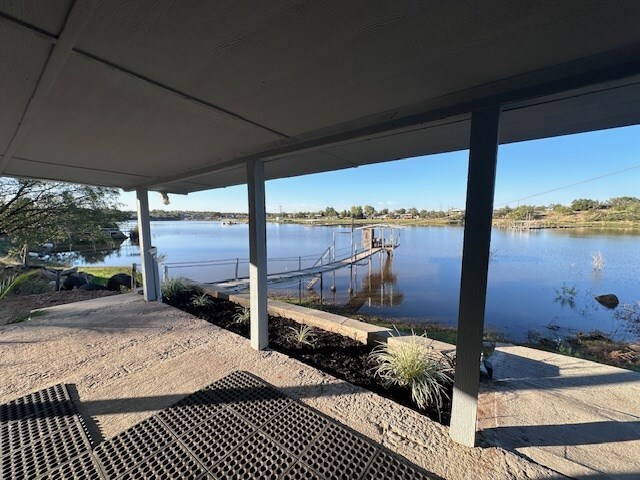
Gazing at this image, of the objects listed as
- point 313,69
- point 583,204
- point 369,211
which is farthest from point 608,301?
point 369,211

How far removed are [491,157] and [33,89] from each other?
98.2 inches

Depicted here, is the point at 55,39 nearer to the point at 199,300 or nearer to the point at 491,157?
the point at 491,157

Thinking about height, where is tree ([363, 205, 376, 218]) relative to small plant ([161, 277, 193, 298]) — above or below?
above

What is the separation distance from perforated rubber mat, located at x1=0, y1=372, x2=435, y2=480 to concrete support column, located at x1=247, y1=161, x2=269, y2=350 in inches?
33.9

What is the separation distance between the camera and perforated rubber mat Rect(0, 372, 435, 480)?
1.33 m

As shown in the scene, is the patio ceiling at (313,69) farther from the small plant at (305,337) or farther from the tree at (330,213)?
the tree at (330,213)

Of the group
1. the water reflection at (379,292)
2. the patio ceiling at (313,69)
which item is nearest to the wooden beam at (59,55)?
the patio ceiling at (313,69)

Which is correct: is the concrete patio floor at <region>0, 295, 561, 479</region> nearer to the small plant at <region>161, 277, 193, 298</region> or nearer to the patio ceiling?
the small plant at <region>161, 277, 193, 298</region>

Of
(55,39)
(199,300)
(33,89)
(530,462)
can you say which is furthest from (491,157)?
(199,300)

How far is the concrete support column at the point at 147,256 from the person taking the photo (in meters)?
4.29

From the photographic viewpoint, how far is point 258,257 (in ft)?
8.95

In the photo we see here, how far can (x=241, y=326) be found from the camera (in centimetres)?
343

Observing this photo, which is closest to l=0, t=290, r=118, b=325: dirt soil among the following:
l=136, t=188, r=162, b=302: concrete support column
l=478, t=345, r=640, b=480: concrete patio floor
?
l=136, t=188, r=162, b=302: concrete support column

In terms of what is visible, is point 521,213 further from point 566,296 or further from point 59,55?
point 59,55
